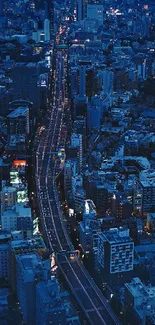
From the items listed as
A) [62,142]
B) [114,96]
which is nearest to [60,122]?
[62,142]

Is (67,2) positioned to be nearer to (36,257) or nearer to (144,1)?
(144,1)

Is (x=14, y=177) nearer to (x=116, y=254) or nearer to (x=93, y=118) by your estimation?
(x=116, y=254)

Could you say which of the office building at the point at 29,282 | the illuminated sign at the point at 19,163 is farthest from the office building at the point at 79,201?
the office building at the point at 29,282

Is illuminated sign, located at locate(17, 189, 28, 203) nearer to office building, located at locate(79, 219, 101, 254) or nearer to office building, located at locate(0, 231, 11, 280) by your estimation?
office building, located at locate(79, 219, 101, 254)

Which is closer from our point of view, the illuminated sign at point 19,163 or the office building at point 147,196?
the office building at point 147,196

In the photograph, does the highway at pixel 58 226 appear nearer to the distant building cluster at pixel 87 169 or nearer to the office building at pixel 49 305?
the distant building cluster at pixel 87 169

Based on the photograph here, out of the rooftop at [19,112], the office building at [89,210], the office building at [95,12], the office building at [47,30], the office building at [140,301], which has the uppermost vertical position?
the office building at [95,12]

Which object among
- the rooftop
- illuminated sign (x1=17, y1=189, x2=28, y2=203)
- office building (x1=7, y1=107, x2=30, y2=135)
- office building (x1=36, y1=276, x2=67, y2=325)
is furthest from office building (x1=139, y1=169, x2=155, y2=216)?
the rooftop
